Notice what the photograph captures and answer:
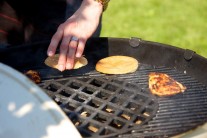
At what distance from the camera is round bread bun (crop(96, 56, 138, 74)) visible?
2115 millimetres

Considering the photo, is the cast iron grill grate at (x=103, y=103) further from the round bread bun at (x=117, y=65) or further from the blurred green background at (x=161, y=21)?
the blurred green background at (x=161, y=21)

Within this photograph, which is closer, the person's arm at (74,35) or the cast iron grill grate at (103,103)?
the cast iron grill grate at (103,103)

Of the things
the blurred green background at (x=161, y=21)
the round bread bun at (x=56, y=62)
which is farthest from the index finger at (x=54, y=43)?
the blurred green background at (x=161, y=21)

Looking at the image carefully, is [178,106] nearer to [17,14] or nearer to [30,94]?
[30,94]

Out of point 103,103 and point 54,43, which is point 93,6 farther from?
point 103,103

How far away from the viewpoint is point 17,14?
249cm

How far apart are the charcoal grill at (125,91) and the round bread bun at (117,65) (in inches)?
1.4

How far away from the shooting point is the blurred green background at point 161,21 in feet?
14.5

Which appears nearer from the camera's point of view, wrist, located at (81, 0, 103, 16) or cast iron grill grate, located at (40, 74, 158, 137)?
cast iron grill grate, located at (40, 74, 158, 137)

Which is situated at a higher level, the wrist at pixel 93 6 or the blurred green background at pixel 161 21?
the blurred green background at pixel 161 21

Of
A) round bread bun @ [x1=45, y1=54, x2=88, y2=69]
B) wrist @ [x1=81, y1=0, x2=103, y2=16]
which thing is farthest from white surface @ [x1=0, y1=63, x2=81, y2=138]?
wrist @ [x1=81, y1=0, x2=103, y2=16]

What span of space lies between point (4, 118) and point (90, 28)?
0.91 meters

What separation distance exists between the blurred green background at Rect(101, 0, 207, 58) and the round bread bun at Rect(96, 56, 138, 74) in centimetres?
211

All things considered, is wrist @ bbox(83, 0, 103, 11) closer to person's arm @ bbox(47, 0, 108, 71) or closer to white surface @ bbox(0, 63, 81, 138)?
person's arm @ bbox(47, 0, 108, 71)
